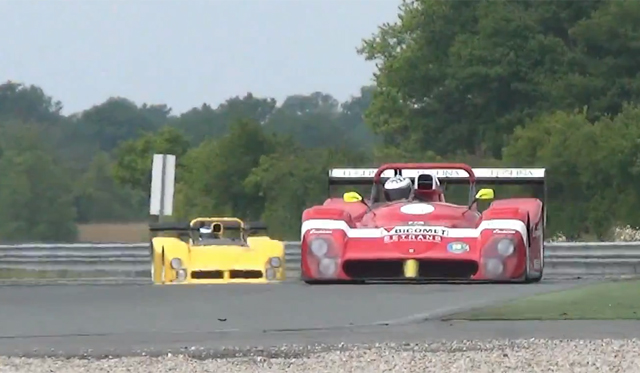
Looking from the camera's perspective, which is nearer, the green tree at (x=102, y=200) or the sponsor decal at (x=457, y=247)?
the sponsor decal at (x=457, y=247)

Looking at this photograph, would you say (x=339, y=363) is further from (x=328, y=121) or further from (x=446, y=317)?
(x=328, y=121)

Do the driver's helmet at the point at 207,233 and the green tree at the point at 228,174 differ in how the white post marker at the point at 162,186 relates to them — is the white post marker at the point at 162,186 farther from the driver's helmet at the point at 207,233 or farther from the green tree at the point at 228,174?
the green tree at the point at 228,174

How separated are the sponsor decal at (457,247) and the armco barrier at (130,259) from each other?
17.3 ft

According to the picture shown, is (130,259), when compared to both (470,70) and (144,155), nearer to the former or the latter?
(144,155)

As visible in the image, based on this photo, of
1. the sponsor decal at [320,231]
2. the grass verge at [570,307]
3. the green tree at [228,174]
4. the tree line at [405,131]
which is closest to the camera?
the grass verge at [570,307]

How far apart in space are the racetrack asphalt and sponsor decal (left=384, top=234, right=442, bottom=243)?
2.48 ft

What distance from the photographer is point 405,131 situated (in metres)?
52.8

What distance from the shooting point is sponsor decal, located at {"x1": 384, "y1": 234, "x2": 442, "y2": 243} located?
12.7m

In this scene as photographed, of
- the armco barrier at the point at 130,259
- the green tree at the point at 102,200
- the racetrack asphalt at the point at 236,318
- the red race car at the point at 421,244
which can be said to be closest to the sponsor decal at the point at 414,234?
the red race car at the point at 421,244

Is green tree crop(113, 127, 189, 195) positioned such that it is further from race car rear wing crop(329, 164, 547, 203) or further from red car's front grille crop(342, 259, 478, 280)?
red car's front grille crop(342, 259, 478, 280)

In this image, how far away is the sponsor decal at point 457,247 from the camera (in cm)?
1269

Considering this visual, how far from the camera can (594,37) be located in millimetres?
47188

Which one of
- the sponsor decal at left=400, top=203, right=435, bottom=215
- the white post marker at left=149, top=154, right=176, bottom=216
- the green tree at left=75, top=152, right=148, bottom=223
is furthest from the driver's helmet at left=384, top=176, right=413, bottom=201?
the green tree at left=75, top=152, right=148, bottom=223

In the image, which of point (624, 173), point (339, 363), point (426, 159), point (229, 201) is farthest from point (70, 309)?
point (426, 159)
